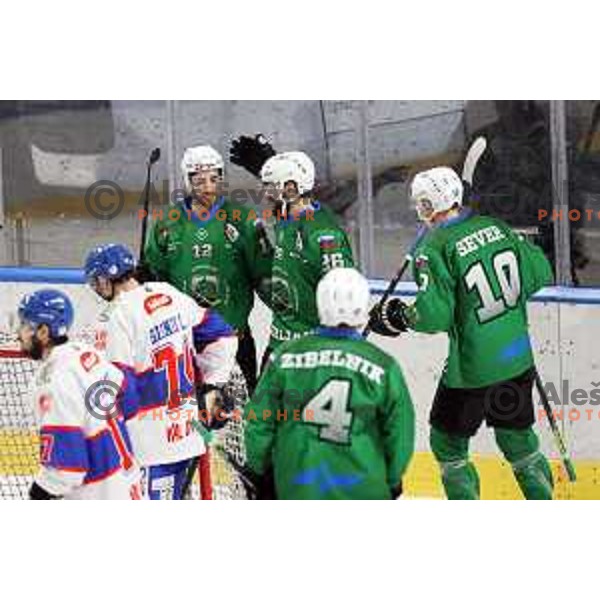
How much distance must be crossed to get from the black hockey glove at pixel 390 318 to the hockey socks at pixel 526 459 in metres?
0.42

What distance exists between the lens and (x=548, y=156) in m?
5.77

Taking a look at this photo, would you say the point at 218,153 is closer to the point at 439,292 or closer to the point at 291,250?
the point at 291,250

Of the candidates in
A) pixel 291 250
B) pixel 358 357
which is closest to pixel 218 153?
pixel 291 250

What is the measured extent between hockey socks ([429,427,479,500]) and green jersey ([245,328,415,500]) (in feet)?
0.48

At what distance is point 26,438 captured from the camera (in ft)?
19.2

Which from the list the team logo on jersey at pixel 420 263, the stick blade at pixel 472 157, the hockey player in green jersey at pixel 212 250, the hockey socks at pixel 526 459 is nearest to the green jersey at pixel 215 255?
the hockey player in green jersey at pixel 212 250

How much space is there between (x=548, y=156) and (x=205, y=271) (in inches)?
40.3

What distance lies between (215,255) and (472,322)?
0.76 m

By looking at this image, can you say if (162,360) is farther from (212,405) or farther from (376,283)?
(376,283)

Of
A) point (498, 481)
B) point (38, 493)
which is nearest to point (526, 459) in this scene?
point (498, 481)

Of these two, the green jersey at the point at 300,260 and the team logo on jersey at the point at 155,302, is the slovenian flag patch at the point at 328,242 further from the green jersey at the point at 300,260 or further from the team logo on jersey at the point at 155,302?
the team logo on jersey at the point at 155,302

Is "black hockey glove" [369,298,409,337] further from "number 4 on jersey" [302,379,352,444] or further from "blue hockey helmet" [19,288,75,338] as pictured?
"blue hockey helmet" [19,288,75,338]

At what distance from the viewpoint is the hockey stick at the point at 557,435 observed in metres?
5.86

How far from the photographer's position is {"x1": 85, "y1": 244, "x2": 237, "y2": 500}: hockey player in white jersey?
19.0 ft
